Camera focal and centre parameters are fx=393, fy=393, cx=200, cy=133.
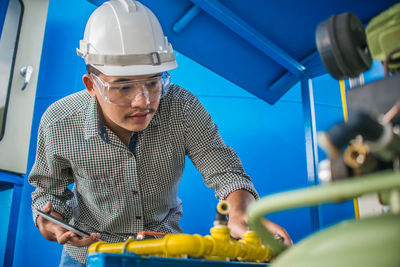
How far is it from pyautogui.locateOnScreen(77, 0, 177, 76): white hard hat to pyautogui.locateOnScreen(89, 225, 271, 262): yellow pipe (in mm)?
717

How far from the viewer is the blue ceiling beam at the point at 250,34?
1.85 meters

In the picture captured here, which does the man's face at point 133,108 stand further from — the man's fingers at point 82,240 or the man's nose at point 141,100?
the man's fingers at point 82,240

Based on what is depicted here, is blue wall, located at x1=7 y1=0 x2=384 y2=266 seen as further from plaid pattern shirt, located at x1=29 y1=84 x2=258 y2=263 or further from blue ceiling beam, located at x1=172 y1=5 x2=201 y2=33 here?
plaid pattern shirt, located at x1=29 y1=84 x2=258 y2=263

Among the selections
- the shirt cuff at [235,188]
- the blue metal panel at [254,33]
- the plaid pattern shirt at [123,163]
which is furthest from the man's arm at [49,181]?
the blue metal panel at [254,33]

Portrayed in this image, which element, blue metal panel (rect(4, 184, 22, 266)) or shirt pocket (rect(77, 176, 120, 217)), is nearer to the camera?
shirt pocket (rect(77, 176, 120, 217))

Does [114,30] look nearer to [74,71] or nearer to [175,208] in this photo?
[175,208]

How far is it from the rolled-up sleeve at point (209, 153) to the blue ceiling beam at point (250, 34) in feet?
1.61

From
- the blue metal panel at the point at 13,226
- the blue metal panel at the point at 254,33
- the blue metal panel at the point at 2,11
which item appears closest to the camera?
the blue metal panel at the point at 254,33

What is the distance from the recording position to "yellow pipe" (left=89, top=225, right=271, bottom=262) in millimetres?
795

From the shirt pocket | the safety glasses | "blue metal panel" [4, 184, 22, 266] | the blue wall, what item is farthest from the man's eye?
"blue metal panel" [4, 184, 22, 266]

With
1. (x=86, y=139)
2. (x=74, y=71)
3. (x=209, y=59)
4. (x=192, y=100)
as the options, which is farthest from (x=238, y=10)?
(x=74, y=71)

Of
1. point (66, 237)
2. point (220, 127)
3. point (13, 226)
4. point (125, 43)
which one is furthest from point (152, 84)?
point (13, 226)

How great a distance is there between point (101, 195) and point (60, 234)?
283 mm

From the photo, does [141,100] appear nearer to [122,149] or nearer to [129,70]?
[129,70]
